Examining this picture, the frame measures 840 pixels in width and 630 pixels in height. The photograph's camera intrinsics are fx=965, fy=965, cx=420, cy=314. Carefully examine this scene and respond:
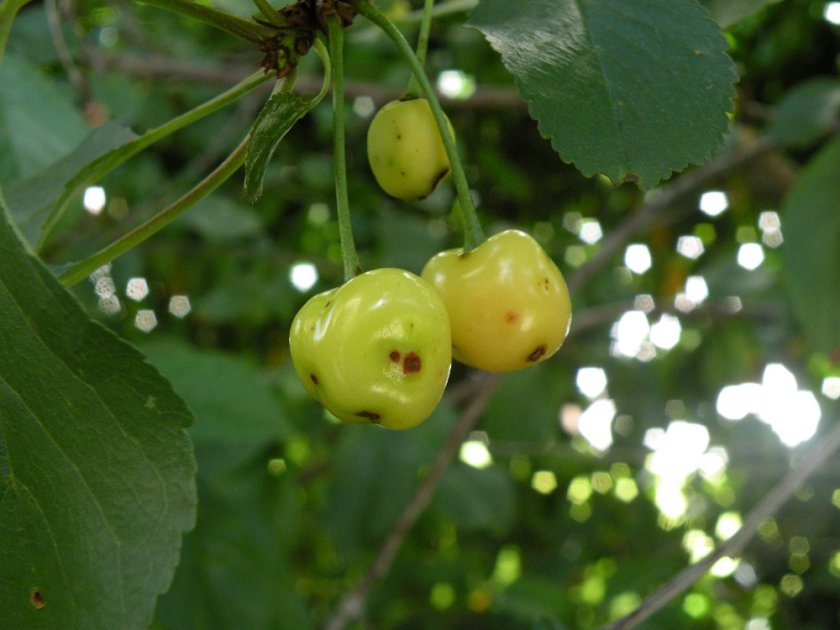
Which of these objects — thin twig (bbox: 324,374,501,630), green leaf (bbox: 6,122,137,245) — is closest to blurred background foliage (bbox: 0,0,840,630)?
thin twig (bbox: 324,374,501,630)

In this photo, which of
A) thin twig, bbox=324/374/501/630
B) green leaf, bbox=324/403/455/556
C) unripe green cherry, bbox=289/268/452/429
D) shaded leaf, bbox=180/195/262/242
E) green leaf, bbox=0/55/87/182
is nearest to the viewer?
unripe green cherry, bbox=289/268/452/429

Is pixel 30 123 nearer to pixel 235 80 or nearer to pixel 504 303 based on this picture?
pixel 235 80

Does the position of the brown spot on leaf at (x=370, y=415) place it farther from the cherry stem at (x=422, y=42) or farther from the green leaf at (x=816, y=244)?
the green leaf at (x=816, y=244)

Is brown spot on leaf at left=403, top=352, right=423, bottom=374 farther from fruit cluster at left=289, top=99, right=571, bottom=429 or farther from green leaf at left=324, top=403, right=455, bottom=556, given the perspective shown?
green leaf at left=324, top=403, right=455, bottom=556

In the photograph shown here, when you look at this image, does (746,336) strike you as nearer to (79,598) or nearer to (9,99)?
(9,99)

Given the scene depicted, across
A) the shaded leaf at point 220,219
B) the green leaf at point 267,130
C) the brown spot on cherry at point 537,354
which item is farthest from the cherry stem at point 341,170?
the shaded leaf at point 220,219

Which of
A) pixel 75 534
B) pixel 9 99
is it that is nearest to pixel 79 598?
pixel 75 534
